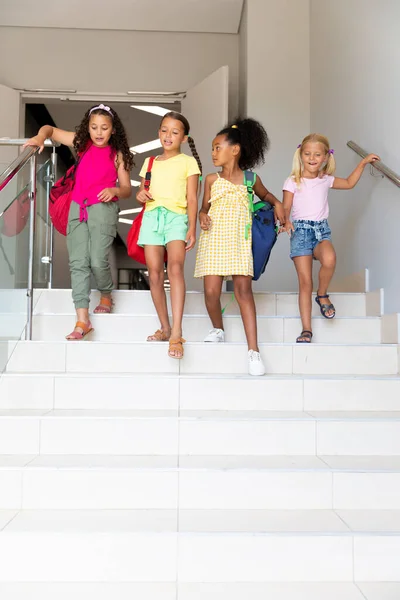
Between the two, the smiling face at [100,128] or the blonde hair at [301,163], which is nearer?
the smiling face at [100,128]

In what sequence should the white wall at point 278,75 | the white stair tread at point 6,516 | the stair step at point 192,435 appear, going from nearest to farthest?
the white stair tread at point 6,516 → the stair step at point 192,435 → the white wall at point 278,75

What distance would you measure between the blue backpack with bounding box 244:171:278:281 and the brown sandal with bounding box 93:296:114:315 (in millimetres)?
823

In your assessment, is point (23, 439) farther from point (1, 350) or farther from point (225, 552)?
point (225, 552)

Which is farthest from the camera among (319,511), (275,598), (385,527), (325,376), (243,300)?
(243,300)

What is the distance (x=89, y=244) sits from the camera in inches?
125

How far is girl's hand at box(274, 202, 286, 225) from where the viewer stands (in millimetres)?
3207

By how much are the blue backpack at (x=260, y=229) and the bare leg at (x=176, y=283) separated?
376 millimetres

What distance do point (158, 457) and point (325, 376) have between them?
0.91m

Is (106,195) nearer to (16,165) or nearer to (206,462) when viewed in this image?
(16,165)

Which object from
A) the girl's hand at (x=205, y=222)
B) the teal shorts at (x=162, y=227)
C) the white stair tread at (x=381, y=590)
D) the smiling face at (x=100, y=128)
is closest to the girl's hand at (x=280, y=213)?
the girl's hand at (x=205, y=222)

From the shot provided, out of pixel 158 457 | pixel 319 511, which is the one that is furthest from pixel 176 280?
pixel 319 511

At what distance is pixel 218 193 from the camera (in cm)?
A: 312

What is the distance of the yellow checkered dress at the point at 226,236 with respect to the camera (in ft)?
9.95

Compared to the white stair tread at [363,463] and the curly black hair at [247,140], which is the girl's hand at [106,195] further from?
the white stair tread at [363,463]
